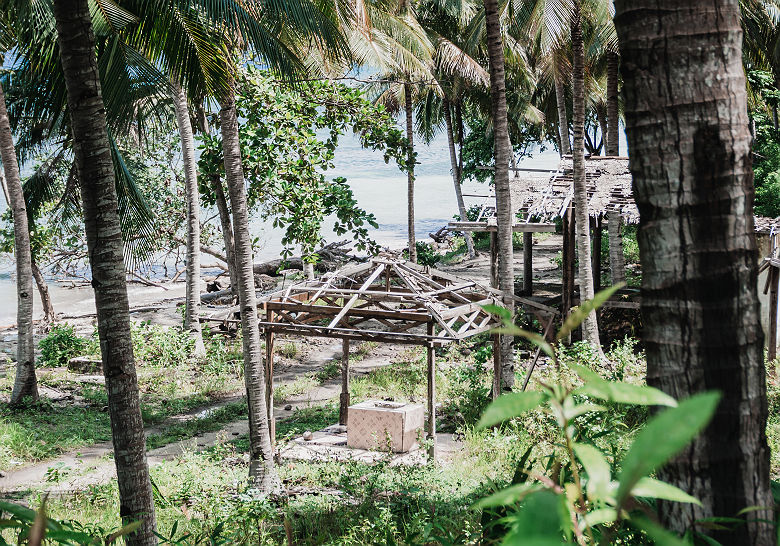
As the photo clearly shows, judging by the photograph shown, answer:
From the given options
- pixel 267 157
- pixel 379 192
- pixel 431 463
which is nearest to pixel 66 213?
pixel 267 157

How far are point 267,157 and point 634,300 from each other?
8956 mm

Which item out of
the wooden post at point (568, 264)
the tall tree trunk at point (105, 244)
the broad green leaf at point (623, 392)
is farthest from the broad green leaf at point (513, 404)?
the wooden post at point (568, 264)

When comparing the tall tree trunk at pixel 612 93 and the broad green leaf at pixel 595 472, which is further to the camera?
the tall tree trunk at pixel 612 93

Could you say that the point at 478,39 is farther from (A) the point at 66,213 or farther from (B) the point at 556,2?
(A) the point at 66,213

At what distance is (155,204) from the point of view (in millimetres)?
21422

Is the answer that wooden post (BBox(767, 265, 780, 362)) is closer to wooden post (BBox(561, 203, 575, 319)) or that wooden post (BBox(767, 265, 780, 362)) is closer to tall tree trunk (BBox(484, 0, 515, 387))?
wooden post (BBox(561, 203, 575, 319))

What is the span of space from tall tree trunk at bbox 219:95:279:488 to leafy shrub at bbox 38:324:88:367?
9.93 metres

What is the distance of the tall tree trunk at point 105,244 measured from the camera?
156 inches

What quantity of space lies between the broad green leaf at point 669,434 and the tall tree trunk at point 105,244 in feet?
12.3

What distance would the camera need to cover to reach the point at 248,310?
782 cm

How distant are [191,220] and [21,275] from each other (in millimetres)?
4303

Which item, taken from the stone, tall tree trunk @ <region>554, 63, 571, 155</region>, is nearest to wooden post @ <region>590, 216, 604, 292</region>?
tall tree trunk @ <region>554, 63, 571, 155</region>

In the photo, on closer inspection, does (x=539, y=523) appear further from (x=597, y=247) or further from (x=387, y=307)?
(x=597, y=247)

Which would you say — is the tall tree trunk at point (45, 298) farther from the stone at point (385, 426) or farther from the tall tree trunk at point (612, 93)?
the tall tree trunk at point (612, 93)
